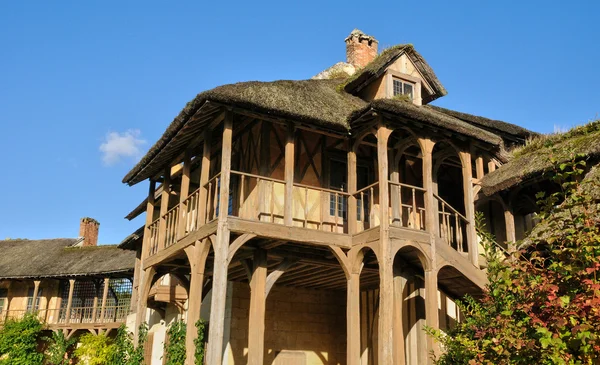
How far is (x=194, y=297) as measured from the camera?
12625 mm

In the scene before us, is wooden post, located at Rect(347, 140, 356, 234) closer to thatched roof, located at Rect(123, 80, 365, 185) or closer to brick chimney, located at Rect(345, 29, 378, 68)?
thatched roof, located at Rect(123, 80, 365, 185)

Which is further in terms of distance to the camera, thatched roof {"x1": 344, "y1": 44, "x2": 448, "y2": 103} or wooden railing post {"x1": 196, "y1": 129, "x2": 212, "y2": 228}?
thatched roof {"x1": 344, "y1": 44, "x2": 448, "y2": 103}

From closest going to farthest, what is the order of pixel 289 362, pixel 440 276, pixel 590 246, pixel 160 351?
pixel 590 246, pixel 440 276, pixel 289 362, pixel 160 351

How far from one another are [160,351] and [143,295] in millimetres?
4666

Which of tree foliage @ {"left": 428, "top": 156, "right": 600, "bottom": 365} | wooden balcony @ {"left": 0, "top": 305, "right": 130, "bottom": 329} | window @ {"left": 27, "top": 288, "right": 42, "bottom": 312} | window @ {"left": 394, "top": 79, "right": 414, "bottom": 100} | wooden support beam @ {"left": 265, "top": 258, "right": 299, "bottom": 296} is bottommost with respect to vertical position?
tree foliage @ {"left": 428, "top": 156, "right": 600, "bottom": 365}

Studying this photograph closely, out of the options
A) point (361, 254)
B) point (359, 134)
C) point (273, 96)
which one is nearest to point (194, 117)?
point (273, 96)

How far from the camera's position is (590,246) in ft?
16.8

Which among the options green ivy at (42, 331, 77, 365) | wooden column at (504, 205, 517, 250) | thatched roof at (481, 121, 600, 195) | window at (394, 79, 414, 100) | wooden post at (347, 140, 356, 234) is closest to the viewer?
thatched roof at (481, 121, 600, 195)

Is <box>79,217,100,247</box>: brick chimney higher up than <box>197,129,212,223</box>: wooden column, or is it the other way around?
<box>79,217,100,247</box>: brick chimney

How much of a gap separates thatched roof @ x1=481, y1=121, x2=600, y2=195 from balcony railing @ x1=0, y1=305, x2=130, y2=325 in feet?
71.6

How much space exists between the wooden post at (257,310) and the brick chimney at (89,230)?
28833 millimetres

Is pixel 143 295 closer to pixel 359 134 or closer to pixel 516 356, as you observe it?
pixel 359 134

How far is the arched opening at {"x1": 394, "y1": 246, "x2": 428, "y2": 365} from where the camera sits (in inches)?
542

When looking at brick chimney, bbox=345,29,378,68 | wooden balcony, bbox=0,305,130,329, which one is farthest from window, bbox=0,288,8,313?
brick chimney, bbox=345,29,378,68
